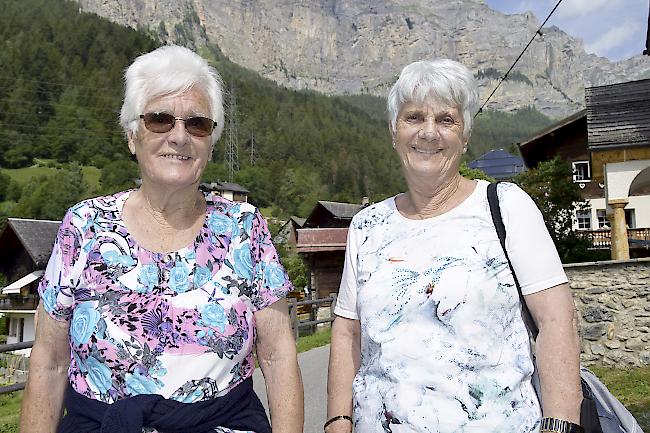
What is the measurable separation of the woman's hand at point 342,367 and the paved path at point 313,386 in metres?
2.70

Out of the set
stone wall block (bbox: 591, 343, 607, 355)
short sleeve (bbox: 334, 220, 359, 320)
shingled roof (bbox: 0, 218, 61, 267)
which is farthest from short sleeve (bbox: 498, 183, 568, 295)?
shingled roof (bbox: 0, 218, 61, 267)

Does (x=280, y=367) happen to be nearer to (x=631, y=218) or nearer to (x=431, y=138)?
(x=431, y=138)

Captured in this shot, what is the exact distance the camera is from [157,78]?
1.95 metres

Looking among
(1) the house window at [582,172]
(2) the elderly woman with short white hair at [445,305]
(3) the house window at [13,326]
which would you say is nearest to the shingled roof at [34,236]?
(3) the house window at [13,326]

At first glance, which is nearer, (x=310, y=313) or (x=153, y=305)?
(x=153, y=305)

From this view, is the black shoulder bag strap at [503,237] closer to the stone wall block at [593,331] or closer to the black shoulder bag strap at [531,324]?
the black shoulder bag strap at [531,324]

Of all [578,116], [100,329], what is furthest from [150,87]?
[578,116]

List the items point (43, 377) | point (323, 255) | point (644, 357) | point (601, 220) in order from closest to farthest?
point (43, 377), point (644, 357), point (323, 255), point (601, 220)

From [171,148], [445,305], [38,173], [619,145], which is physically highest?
[38,173]

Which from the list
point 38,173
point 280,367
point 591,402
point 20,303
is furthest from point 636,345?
point 38,173

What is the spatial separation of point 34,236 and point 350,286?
30046 mm

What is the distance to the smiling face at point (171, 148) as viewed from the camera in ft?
6.41

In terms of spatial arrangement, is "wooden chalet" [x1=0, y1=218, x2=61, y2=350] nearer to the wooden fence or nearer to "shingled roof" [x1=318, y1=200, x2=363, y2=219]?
the wooden fence

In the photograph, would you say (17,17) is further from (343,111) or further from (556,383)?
(556,383)
